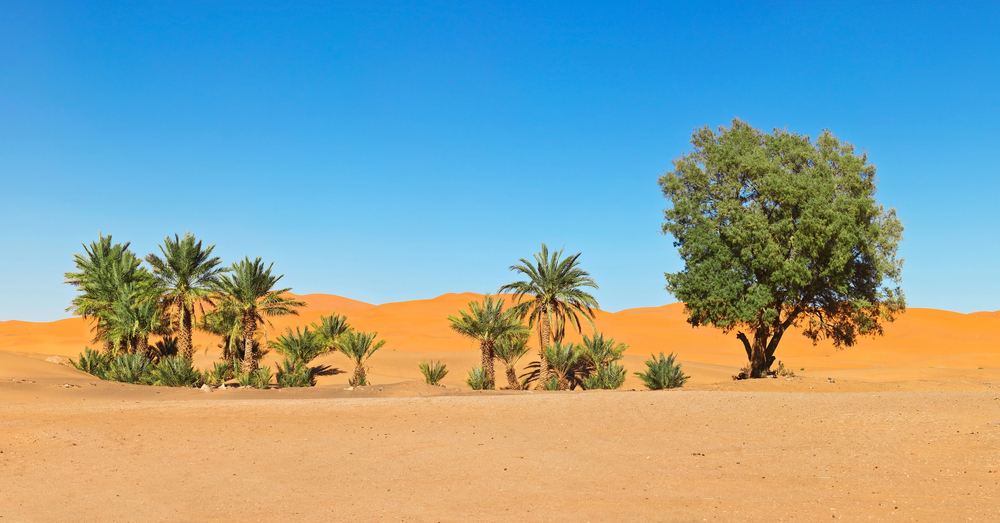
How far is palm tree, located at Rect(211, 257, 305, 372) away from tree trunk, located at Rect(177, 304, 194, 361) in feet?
6.09

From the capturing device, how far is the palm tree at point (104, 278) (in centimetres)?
3222

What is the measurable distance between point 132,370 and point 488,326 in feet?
47.2

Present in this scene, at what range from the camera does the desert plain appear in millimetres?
7934

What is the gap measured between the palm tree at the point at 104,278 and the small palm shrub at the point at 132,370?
10.4 ft

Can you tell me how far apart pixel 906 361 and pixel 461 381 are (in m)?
33.8

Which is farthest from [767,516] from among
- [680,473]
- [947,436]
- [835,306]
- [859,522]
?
[835,306]

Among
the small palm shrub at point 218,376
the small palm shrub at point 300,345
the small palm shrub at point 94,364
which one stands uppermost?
the small palm shrub at point 300,345

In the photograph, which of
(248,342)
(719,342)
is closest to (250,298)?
(248,342)

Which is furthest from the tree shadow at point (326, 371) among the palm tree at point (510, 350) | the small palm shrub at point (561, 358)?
the small palm shrub at point (561, 358)

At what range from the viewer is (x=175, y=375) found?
89.1 ft

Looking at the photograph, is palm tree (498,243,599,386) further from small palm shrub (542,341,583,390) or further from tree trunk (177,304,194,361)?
tree trunk (177,304,194,361)

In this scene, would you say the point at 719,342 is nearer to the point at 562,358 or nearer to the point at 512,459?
the point at 562,358

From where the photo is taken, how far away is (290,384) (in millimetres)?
28703

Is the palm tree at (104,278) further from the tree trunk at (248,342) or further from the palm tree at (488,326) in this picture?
the palm tree at (488,326)
